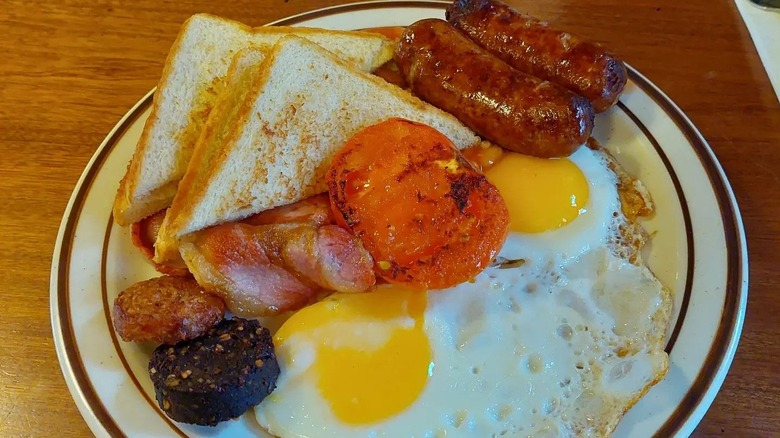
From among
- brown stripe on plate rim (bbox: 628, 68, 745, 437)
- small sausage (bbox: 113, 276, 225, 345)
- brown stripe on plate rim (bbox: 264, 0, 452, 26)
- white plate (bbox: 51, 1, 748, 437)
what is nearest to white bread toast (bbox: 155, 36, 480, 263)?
small sausage (bbox: 113, 276, 225, 345)

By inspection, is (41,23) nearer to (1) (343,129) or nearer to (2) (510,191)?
(1) (343,129)

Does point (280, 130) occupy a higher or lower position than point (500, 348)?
higher

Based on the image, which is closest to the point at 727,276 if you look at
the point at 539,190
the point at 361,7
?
the point at 539,190

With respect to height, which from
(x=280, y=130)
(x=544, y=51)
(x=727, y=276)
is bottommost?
(x=727, y=276)

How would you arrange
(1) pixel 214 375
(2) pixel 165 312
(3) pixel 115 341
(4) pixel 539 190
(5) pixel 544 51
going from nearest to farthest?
(1) pixel 214 375 < (2) pixel 165 312 < (3) pixel 115 341 < (4) pixel 539 190 < (5) pixel 544 51

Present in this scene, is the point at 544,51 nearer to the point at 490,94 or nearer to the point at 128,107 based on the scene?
the point at 490,94

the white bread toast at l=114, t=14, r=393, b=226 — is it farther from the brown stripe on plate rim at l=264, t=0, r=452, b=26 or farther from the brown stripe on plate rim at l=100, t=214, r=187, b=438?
the brown stripe on plate rim at l=264, t=0, r=452, b=26

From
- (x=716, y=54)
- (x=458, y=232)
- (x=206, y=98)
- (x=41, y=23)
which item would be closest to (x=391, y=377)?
(x=458, y=232)
